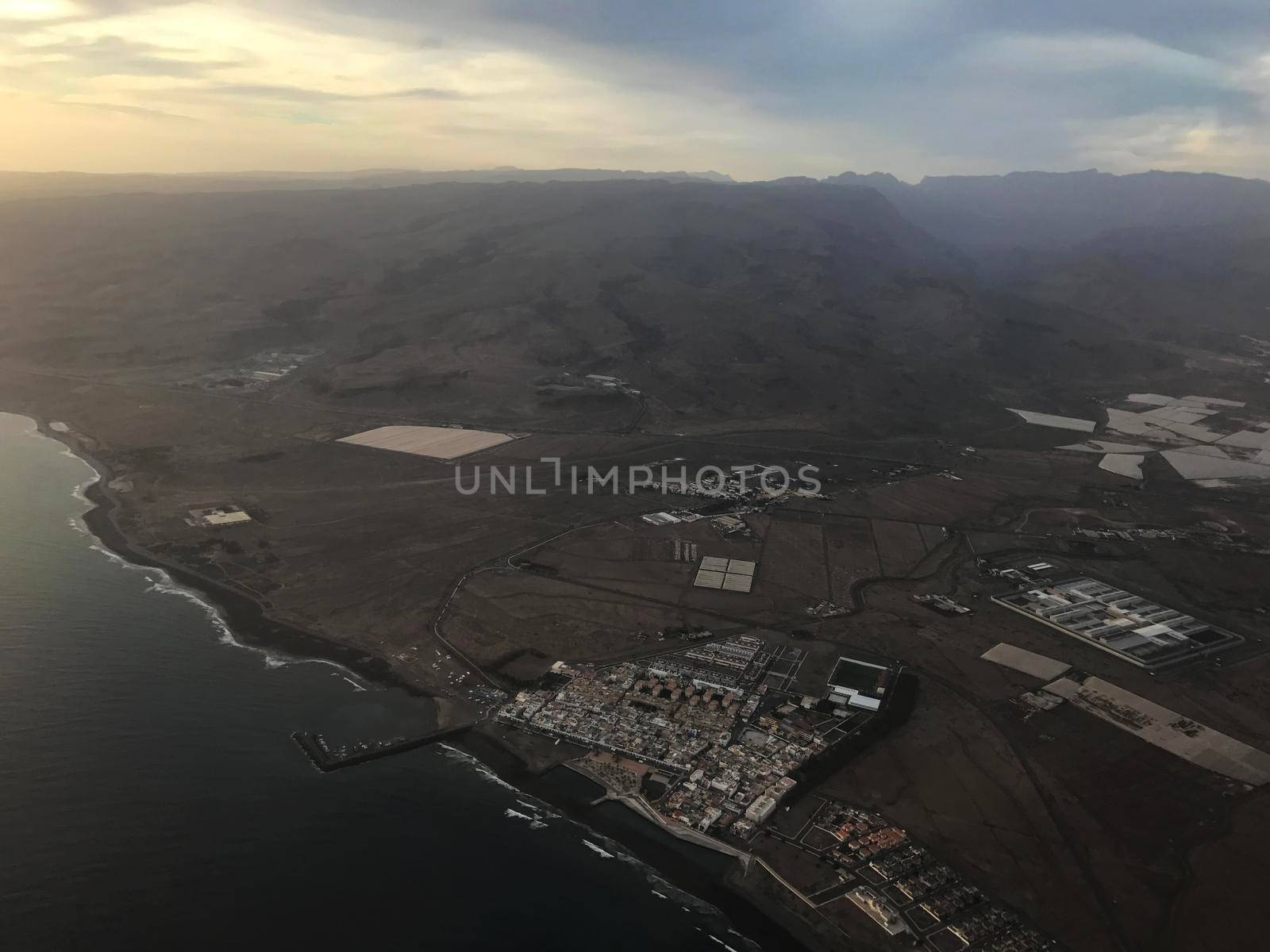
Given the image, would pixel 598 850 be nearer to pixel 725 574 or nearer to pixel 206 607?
pixel 725 574

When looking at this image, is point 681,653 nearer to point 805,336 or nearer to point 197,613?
point 197,613

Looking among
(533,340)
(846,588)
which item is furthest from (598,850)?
(533,340)

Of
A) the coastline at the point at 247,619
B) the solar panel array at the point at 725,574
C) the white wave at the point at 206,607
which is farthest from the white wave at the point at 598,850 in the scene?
the solar panel array at the point at 725,574

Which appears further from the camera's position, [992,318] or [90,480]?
[992,318]

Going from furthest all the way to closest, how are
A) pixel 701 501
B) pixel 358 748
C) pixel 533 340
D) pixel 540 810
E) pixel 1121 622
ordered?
pixel 533 340 < pixel 701 501 < pixel 1121 622 < pixel 358 748 < pixel 540 810

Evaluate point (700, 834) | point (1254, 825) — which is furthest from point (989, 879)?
point (1254, 825)
